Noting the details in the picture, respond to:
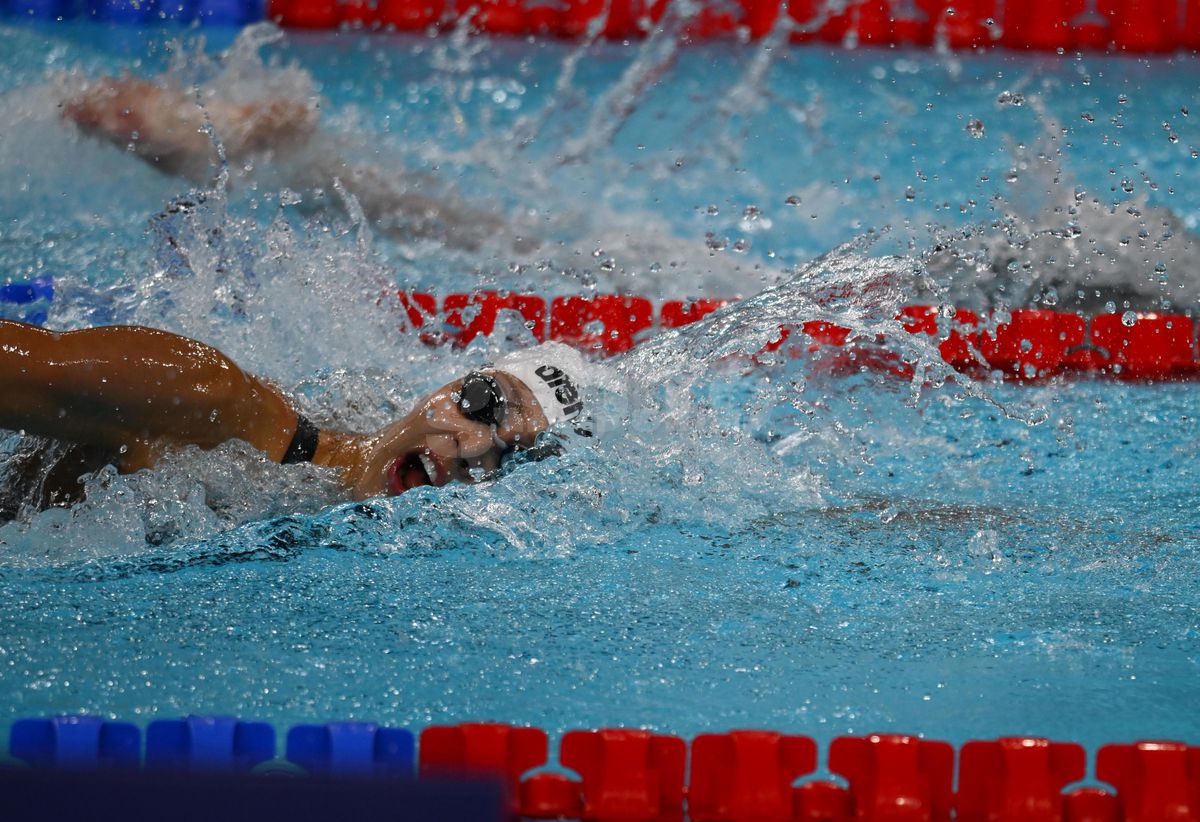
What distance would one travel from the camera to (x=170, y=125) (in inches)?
219

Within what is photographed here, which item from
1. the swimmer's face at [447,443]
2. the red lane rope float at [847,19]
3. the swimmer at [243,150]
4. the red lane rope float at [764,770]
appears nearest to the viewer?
the red lane rope float at [764,770]

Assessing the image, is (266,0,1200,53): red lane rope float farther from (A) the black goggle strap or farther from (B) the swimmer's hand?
(A) the black goggle strap

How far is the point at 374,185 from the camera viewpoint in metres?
5.69

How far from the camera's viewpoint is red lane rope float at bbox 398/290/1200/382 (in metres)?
3.91

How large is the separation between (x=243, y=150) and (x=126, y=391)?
3.86 m

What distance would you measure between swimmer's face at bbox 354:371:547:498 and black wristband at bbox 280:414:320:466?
4.5 inches

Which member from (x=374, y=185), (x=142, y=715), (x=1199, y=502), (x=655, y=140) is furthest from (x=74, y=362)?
(x=655, y=140)

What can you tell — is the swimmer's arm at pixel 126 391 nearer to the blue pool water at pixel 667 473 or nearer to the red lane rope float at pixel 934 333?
the blue pool water at pixel 667 473

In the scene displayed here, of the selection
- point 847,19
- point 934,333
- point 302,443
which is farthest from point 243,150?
point 302,443

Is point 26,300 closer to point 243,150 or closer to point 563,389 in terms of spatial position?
point 243,150

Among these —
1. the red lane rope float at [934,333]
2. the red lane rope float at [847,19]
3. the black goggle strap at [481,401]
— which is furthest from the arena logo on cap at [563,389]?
the red lane rope float at [847,19]

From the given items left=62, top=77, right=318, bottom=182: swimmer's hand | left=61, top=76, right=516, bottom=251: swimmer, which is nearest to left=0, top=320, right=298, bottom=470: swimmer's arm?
left=61, top=76, right=516, bottom=251: swimmer

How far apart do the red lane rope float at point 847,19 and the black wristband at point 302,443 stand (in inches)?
180

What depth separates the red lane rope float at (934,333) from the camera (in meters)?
3.91
